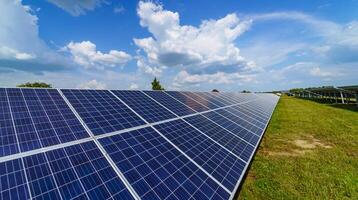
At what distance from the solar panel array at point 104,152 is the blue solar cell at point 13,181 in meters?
0.02

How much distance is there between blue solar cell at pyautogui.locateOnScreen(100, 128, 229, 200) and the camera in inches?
214

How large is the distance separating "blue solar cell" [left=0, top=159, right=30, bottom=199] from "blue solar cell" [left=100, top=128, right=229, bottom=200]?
2.03 m

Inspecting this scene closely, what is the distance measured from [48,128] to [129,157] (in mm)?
2562

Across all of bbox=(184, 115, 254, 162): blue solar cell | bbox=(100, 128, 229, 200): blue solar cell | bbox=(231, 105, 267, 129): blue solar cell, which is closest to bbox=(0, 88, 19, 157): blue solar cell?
bbox=(100, 128, 229, 200): blue solar cell

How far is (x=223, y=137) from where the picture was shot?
10.5 metres

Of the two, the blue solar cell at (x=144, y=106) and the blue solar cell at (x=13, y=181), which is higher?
the blue solar cell at (x=144, y=106)

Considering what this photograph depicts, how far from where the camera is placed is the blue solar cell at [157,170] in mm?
5434

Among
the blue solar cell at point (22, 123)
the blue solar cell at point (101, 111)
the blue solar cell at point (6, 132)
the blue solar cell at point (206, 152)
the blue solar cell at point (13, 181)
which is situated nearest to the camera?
the blue solar cell at point (13, 181)

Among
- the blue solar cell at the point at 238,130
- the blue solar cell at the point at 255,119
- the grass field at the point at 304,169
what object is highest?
the blue solar cell at the point at 238,130

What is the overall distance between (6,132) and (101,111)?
3.43m

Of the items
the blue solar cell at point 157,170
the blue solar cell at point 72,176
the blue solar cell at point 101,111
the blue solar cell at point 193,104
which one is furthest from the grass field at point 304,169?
the blue solar cell at point 72,176

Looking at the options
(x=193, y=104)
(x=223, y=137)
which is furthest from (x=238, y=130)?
(x=193, y=104)

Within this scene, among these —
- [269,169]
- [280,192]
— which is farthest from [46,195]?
[269,169]

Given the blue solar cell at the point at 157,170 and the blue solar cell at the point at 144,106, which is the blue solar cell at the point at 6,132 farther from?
the blue solar cell at the point at 144,106
